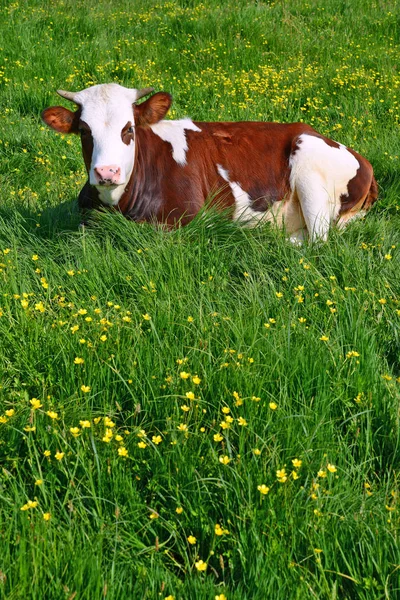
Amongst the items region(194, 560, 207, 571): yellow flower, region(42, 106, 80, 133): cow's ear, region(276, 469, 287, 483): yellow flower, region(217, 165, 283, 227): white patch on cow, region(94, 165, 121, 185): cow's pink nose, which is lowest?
region(217, 165, 283, 227): white patch on cow

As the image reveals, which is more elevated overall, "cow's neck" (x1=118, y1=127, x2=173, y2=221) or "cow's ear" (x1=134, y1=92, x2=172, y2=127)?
"cow's ear" (x1=134, y1=92, x2=172, y2=127)

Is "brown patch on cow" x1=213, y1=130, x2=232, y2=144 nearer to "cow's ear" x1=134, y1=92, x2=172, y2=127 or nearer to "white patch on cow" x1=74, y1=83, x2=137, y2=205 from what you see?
"cow's ear" x1=134, y1=92, x2=172, y2=127

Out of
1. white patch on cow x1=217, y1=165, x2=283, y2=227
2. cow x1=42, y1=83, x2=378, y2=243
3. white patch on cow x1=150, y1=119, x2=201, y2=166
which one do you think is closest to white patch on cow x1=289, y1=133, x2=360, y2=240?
cow x1=42, y1=83, x2=378, y2=243

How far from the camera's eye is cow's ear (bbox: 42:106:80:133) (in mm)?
4996

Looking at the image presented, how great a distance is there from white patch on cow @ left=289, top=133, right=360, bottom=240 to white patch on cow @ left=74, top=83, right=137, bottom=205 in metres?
1.32

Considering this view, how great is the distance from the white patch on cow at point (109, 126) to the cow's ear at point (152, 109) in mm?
113

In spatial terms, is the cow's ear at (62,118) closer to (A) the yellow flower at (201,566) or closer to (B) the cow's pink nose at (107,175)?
(B) the cow's pink nose at (107,175)

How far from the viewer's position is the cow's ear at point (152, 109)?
203 inches

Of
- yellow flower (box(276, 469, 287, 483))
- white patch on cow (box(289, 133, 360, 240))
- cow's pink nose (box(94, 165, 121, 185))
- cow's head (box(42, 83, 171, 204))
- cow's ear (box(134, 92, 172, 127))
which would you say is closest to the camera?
yellow flower (box(276, 469, 287, 483))

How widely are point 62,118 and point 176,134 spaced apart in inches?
34.1

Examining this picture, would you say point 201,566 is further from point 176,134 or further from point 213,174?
point 176,134

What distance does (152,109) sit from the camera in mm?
5234

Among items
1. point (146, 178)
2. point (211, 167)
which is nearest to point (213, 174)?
point (211, 167)

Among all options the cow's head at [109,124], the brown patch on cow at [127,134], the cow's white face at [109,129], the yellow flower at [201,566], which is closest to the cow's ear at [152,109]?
the cow's head at [109,124]
